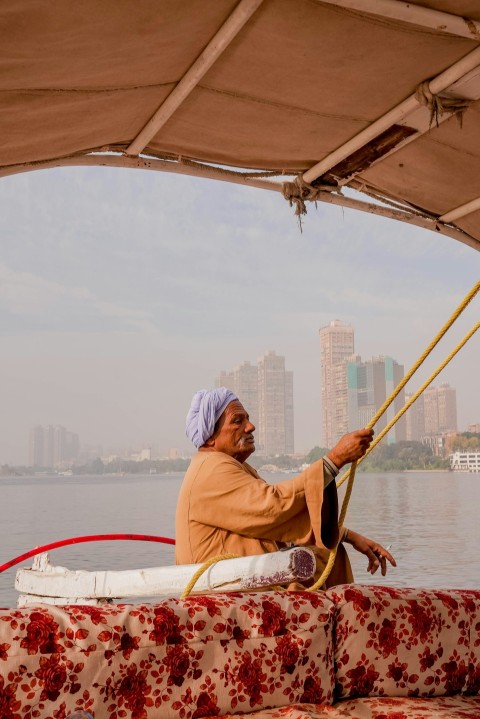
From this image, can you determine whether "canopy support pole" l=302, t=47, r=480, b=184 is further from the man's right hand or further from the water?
the water

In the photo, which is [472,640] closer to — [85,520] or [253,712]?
[253,712]

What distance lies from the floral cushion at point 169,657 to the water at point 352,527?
957 centimetres

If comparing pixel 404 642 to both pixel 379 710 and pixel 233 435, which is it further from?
pixel 233 435

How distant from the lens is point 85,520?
30703 mm

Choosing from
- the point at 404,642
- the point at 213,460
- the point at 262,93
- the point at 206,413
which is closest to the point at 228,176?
the point at 262,93

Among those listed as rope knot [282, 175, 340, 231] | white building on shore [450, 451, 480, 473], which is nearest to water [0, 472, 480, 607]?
rope knot [282, 175, 340, 231]

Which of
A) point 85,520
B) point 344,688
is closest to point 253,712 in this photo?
point 344,688

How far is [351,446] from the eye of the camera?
238 cm

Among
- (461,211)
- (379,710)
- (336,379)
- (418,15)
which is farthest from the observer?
(336,379)

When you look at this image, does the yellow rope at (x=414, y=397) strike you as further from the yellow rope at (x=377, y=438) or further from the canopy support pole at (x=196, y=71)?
the canopy support pole at (x=196, y=71)

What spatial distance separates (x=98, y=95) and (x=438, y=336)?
134cm

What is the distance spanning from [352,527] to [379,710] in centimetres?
2208

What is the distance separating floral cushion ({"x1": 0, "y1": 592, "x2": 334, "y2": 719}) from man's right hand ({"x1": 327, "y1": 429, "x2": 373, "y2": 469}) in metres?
0.40

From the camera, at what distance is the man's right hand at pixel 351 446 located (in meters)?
2.38
